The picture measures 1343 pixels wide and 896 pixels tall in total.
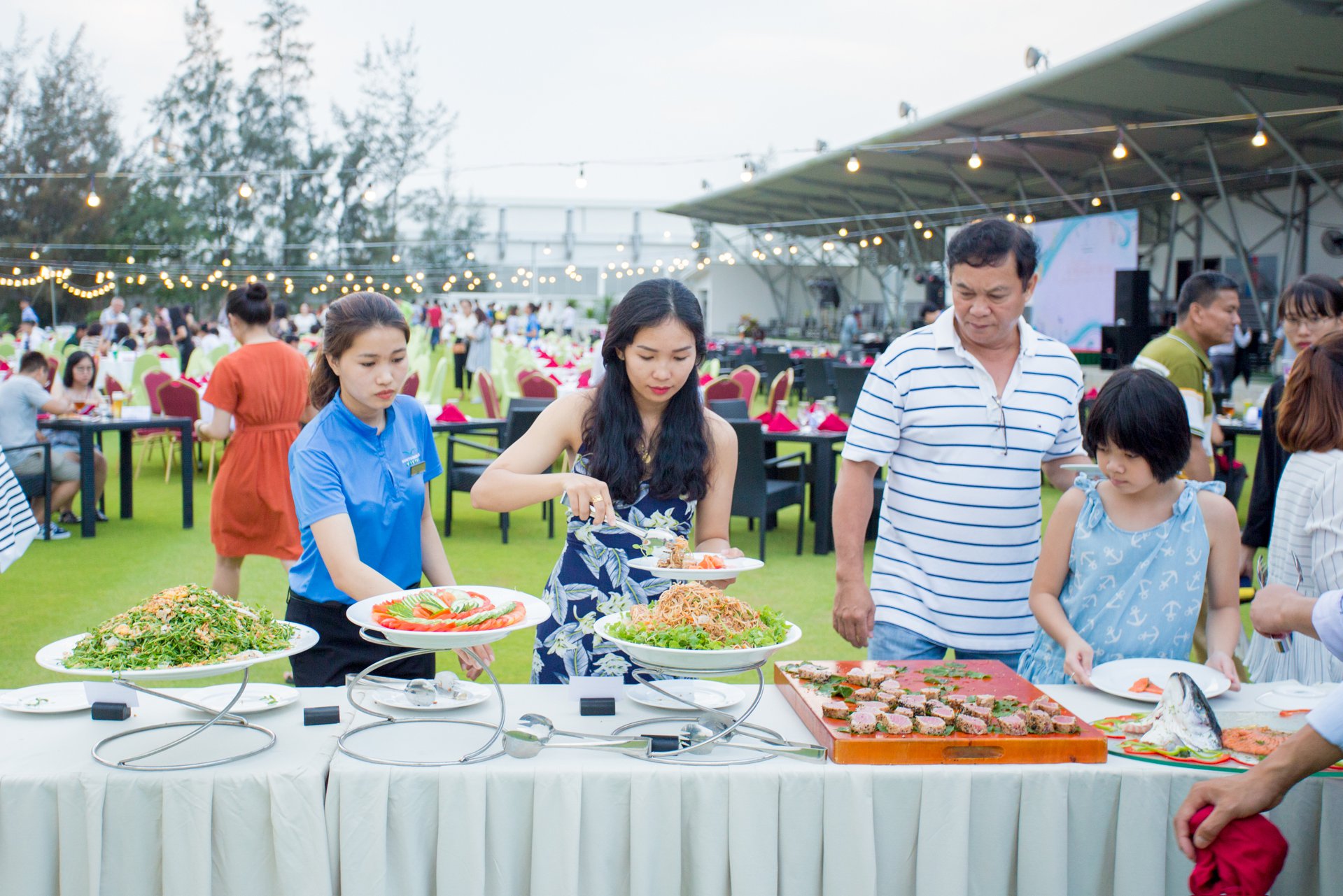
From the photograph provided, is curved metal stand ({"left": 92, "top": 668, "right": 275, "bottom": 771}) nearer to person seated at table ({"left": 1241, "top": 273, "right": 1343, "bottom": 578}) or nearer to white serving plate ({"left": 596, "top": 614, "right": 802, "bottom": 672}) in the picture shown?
white serving plate ({"left": 596, "top": 614, "right": 802, "bottom": 672})

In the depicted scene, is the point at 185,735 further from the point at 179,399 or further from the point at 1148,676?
the point at 179,399

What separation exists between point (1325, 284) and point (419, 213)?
44.8 meters

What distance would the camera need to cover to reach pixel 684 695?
6.73 ft

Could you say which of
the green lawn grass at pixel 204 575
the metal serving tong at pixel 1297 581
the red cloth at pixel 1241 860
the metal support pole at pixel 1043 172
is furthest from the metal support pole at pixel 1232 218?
the red cloth at pixel 1241 860

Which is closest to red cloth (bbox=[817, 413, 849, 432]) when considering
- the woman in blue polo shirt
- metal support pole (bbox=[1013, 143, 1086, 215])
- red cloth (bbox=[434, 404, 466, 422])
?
red cloth (bbox=[434, 404, 466, 422])

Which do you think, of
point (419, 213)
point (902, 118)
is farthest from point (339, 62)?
point (902, 118)

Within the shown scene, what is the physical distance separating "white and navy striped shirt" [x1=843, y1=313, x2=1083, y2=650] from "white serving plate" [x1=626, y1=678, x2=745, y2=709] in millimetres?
557

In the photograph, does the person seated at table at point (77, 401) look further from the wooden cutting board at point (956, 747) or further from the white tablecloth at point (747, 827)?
the wooden cutting board at point (956, 747)

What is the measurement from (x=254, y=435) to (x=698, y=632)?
3.43 metres

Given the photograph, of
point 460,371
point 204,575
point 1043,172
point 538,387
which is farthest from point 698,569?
point 1043,172

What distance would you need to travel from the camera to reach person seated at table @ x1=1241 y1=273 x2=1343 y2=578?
11.5 feet

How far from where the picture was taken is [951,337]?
7.96 feet

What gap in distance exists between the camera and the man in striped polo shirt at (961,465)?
7.80 feet

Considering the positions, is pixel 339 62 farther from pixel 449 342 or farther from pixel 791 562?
pixel 791 562
